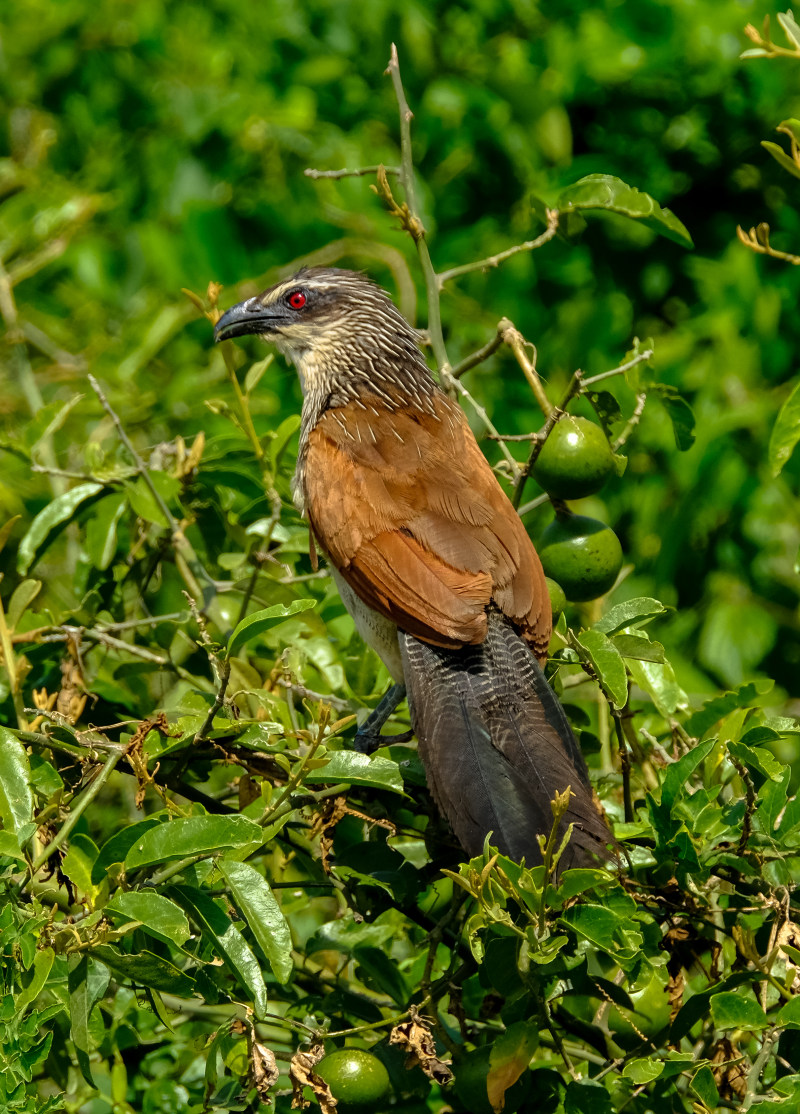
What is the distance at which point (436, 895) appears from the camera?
7.07ft

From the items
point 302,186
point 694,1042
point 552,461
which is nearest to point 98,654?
point 552,461

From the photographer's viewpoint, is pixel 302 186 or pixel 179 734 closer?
pixel 179 734

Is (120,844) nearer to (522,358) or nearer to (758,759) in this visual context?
(758,759)

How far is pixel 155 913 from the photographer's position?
60.1 inches

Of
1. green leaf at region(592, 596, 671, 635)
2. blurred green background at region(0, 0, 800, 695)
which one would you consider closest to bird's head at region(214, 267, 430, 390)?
blurred green background at region(0, 0, 800, 695)

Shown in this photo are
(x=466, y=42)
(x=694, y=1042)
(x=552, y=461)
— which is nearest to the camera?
(x=694, y=1042)

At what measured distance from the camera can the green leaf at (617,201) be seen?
91.1 inches

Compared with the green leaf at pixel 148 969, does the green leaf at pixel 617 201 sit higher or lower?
higher

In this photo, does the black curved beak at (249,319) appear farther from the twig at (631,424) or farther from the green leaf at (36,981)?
the green leaf at (36,981)

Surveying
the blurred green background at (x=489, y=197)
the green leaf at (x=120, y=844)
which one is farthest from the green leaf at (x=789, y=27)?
the blurred green background at (x=489, y=197)

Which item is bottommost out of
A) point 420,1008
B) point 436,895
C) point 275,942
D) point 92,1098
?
point 92,1098

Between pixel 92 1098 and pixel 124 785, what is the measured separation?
1009 mm

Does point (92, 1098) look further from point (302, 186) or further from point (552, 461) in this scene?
point (302, 186)

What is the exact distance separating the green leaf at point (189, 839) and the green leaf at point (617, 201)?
136 centimetres
